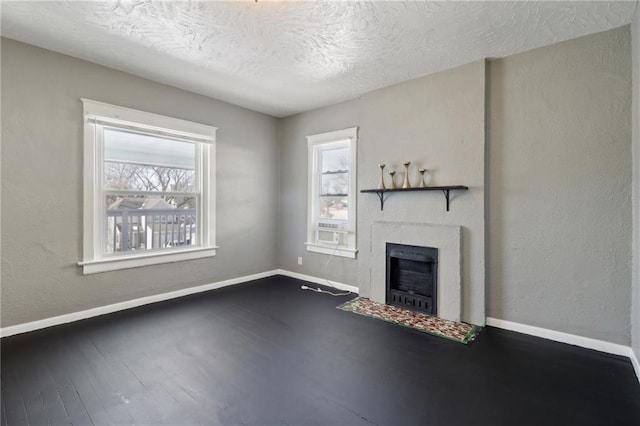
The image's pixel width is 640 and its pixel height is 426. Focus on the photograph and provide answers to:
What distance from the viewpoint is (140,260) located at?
3467 millimetres

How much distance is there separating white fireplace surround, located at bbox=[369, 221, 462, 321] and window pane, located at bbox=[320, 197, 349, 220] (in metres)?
0.82

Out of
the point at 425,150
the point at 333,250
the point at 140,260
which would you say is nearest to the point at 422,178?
the point at 425,150

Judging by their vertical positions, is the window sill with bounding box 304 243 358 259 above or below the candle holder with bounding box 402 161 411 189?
below

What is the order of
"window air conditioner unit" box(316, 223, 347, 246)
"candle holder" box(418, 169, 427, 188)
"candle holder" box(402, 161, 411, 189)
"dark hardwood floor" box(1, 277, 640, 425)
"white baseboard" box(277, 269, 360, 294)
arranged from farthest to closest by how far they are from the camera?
"window air conditioner unit" box(316, 223, 347, 246), "white baseboard" box(277, 269, 360, 294), "candle holder" box(402, 161, 411, 189), "candle holder" box(418, 169, 427, 188), "dark hardwood floor" box(1, 277, 640, 425)

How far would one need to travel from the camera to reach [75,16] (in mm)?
2336

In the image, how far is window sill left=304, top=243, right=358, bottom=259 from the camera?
4160 millimetres

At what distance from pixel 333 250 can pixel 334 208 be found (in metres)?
0.63

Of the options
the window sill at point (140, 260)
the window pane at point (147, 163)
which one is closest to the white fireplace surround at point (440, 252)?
the window sill at point (140, 260)

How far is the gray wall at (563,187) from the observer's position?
2.44 metres

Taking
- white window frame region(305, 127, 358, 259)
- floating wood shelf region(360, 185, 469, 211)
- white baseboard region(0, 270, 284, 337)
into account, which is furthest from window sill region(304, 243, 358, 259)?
white baseboard region(0, 270, 284, 337)

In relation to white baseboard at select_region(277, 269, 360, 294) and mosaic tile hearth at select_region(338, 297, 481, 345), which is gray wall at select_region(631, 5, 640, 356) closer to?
mosaic tile hearth at select_region(338, 297, 481, 345)

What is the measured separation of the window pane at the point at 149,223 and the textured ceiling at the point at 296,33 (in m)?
1.50

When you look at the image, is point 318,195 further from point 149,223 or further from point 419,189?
point 149,223

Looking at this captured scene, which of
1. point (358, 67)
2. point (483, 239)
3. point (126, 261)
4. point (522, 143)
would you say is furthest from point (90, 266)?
point (522, 143)
